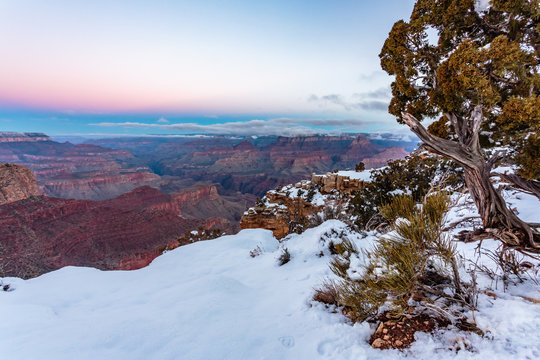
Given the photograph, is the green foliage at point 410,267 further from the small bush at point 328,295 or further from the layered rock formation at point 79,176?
the layered rock formation at point 79,176

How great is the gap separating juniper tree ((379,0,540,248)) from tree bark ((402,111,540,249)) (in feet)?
0.04

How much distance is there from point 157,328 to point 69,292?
2978 mm

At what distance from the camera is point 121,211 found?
202ft

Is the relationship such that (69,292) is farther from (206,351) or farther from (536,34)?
(536,34)

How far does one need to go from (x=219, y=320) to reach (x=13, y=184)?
81.4 metres

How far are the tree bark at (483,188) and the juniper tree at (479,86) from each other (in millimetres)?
11

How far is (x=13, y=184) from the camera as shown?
5594 cm

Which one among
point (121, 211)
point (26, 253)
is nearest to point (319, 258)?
point (26, 253)

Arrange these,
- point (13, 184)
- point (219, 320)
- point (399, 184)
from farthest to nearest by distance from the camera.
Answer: point (13, 184) → point (399, 184) → point (219, 320)

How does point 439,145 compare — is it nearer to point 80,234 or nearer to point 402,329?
point 402,329

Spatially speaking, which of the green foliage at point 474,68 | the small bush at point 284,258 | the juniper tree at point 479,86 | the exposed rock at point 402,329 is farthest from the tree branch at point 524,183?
the small bush at point 284,258

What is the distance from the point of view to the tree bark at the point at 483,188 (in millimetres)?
3357

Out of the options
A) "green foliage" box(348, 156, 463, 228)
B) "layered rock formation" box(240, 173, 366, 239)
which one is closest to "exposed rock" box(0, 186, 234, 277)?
"layered rock formation" box(240, 173, 366, 239)

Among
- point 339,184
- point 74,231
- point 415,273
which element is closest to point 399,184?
point 415,273
